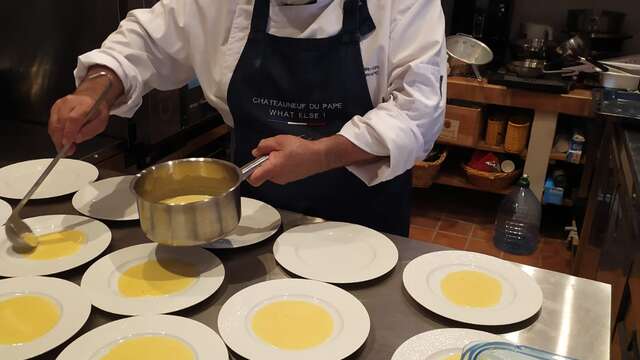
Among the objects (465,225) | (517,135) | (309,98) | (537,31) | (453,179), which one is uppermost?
(309,98)

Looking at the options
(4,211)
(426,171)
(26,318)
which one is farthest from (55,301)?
(426,171)

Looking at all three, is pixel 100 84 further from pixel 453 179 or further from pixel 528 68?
pixel 453 179

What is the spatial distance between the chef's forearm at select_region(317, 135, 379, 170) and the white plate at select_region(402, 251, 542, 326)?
8.7 inches

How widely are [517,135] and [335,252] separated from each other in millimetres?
1912

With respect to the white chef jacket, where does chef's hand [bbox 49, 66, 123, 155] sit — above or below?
below

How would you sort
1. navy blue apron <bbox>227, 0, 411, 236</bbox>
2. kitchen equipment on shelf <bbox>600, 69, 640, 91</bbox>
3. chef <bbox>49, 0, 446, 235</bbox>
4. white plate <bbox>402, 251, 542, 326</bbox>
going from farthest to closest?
kitchen equipment on shelf <bbox>600, 69, 640, 91</bbox>
navy blue apron <bbox>227, 0, 411, 236</bbox>
chef <bbox>49, 0, 446, 235</bbox>
white plate <bbox>402, 251, 542, 326</bbox>

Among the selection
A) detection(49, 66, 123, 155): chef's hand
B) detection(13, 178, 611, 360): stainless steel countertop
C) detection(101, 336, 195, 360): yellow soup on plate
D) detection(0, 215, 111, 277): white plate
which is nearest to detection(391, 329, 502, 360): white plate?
detection(13, 178, 611, 360): stainless steel countertop

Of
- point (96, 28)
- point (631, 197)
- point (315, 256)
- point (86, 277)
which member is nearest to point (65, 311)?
point (86, 277)

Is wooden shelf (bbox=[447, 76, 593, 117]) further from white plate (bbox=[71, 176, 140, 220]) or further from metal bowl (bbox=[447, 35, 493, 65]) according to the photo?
white plate (bbox=[71, 176, 140, 220])

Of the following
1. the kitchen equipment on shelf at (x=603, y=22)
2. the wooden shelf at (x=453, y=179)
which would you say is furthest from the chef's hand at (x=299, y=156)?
the kitchen equipment on shelf at (x=603, y=22)

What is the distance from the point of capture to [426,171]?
2.89 metres

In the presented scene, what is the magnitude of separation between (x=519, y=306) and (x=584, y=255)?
146cm

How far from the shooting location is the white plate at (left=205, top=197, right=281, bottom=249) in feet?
3.56

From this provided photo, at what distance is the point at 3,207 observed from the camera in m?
1.18
